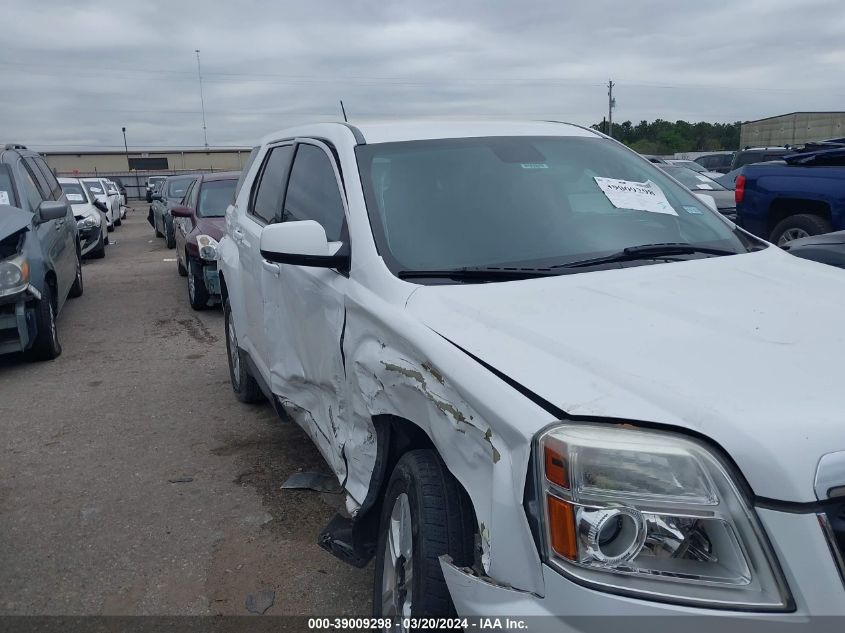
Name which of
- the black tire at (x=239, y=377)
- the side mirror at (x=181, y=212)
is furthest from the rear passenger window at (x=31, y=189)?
the black tire at (x=239, y=377)

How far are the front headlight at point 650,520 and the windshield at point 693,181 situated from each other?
11608 millimetres

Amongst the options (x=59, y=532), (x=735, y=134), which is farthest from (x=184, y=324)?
(x=735, y=134)

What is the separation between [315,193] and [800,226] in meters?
6.27

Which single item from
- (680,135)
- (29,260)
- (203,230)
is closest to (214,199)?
(203,230)

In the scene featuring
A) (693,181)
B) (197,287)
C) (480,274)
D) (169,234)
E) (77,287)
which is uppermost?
(480,274)

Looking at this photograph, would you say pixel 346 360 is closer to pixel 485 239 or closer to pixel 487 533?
pixel 485 239

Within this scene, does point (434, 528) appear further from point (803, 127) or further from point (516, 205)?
point (803, 127)

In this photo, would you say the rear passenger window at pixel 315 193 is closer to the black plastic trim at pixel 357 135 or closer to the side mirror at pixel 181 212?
the black plastic trim at pixel 357 135

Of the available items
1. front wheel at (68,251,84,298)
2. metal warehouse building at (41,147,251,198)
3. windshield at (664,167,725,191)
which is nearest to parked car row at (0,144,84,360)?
front wheel at (68,251,84,298)

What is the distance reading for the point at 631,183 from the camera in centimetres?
348

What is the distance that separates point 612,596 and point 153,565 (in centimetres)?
249

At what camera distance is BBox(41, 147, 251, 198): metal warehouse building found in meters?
62.9

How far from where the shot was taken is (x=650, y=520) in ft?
5.57

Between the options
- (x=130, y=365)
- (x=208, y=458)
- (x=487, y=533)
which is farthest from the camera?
(x=130, y=365)
